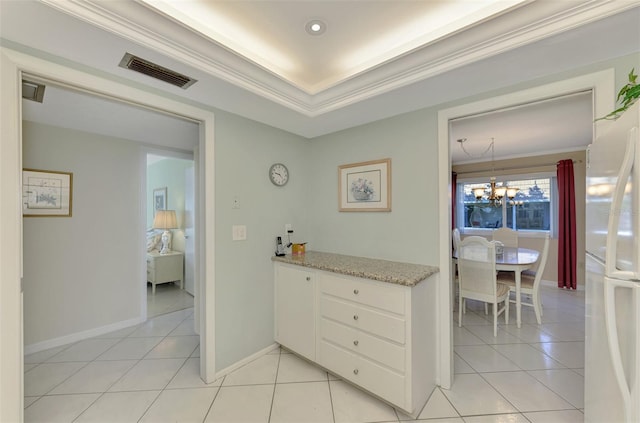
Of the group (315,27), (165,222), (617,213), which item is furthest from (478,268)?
(165,222)

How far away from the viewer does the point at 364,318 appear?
1.85 metres

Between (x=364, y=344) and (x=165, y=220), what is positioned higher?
(x=165, y=220)

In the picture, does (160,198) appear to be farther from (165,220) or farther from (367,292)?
(367,292)

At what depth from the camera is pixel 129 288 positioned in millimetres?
3133

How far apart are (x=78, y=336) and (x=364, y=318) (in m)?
3.12

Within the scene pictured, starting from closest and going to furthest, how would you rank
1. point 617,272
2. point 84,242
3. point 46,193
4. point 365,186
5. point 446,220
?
point 617,272
point 446,220
point 365,186
point 46,193
point 84,242

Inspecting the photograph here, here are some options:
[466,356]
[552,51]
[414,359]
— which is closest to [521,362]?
[466,356]

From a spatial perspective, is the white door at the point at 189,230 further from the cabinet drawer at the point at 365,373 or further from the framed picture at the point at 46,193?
the cabinet drawer at the point at 365,373

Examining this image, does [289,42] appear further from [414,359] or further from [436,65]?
[414,359]

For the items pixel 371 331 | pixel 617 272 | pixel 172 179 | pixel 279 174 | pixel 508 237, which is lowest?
pixel 371 331

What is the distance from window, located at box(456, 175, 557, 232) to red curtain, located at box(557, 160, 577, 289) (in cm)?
33

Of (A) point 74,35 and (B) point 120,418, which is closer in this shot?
(A) point 74,35

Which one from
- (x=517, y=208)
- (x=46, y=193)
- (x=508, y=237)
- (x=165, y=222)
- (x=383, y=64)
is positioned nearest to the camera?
(x=383, y=64)

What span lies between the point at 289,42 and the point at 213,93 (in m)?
0.66
